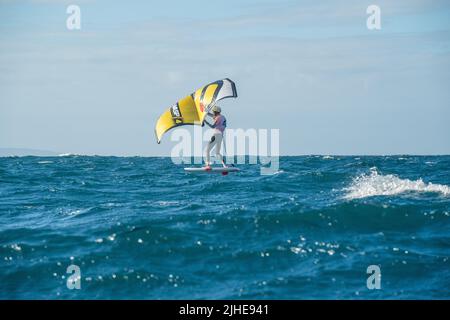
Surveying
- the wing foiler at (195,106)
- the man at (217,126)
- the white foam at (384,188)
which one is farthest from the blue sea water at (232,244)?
the wing foiler at (195,106)

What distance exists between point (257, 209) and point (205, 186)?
7.25 m

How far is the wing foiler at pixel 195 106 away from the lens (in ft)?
73.0

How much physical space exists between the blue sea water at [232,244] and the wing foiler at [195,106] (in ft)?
9.70

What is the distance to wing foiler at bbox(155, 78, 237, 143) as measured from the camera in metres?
22.2

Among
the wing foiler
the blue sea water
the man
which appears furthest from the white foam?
the wing foiler

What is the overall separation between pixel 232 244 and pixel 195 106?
33.0 feet

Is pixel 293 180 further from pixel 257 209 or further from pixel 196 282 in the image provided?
pixel 196 282

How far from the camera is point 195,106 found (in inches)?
934

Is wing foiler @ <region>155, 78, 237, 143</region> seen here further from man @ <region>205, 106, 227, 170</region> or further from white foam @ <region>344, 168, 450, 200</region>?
white foam @ <region>344, 168, 450, 200</region>

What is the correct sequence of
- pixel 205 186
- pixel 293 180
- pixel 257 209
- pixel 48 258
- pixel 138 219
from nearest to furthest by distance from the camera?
pixel 48 258, pixel 138 219, pixel 257 209, pixel 205 186, pixel 293 180

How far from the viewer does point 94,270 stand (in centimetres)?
1309

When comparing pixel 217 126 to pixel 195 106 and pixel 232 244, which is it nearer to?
pixel 195 106

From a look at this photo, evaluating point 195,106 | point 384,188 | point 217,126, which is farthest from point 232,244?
point 195,106

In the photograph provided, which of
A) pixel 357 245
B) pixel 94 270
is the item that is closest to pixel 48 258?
pixel 94 270
